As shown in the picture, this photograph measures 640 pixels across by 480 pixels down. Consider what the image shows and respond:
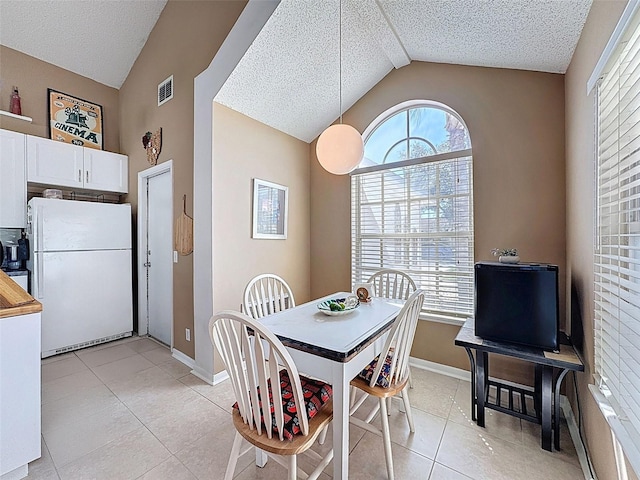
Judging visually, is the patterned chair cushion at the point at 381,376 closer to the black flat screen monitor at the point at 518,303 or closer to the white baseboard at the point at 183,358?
the black flat screen monitor at the point at 518,303

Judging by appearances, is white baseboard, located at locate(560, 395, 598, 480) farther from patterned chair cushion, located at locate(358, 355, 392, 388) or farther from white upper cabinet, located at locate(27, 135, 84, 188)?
white upper cabinet, located at locate(27, 135, 84, 188)

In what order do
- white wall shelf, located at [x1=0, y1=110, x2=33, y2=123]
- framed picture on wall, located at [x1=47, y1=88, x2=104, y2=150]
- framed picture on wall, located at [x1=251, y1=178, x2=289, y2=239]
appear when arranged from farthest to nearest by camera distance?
framed picture on wall, located at [x1=47, y1=88, x2=104, y2=150] < white wall shelf, located at [x1=0, y1=110, x2=33, y2=123] < framed picture on wall, located at [x1=251, y1=178, x2=289, y2=239]

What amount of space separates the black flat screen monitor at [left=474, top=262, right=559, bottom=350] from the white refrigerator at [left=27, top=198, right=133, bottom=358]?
3.89 m

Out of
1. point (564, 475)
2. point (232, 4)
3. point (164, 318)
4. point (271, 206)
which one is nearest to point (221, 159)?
point (271, 206)

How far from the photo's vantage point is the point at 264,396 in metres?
1.15

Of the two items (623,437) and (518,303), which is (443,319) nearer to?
(518,303)

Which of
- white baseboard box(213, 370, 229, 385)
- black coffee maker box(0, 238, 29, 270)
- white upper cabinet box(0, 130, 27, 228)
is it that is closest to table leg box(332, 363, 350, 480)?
white baseboard box(213, 370, 229, 385)

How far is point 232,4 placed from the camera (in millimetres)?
2537

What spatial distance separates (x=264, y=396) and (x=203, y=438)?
108 centimetres

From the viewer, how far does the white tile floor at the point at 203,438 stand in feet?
5.16

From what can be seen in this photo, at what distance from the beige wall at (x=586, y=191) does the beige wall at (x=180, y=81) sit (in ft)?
8.20

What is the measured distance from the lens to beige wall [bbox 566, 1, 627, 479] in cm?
131

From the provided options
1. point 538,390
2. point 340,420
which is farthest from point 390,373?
point 538,390

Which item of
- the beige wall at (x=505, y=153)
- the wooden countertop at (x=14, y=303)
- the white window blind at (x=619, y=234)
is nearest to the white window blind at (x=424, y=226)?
the beige wall at (x=505, y=153)
